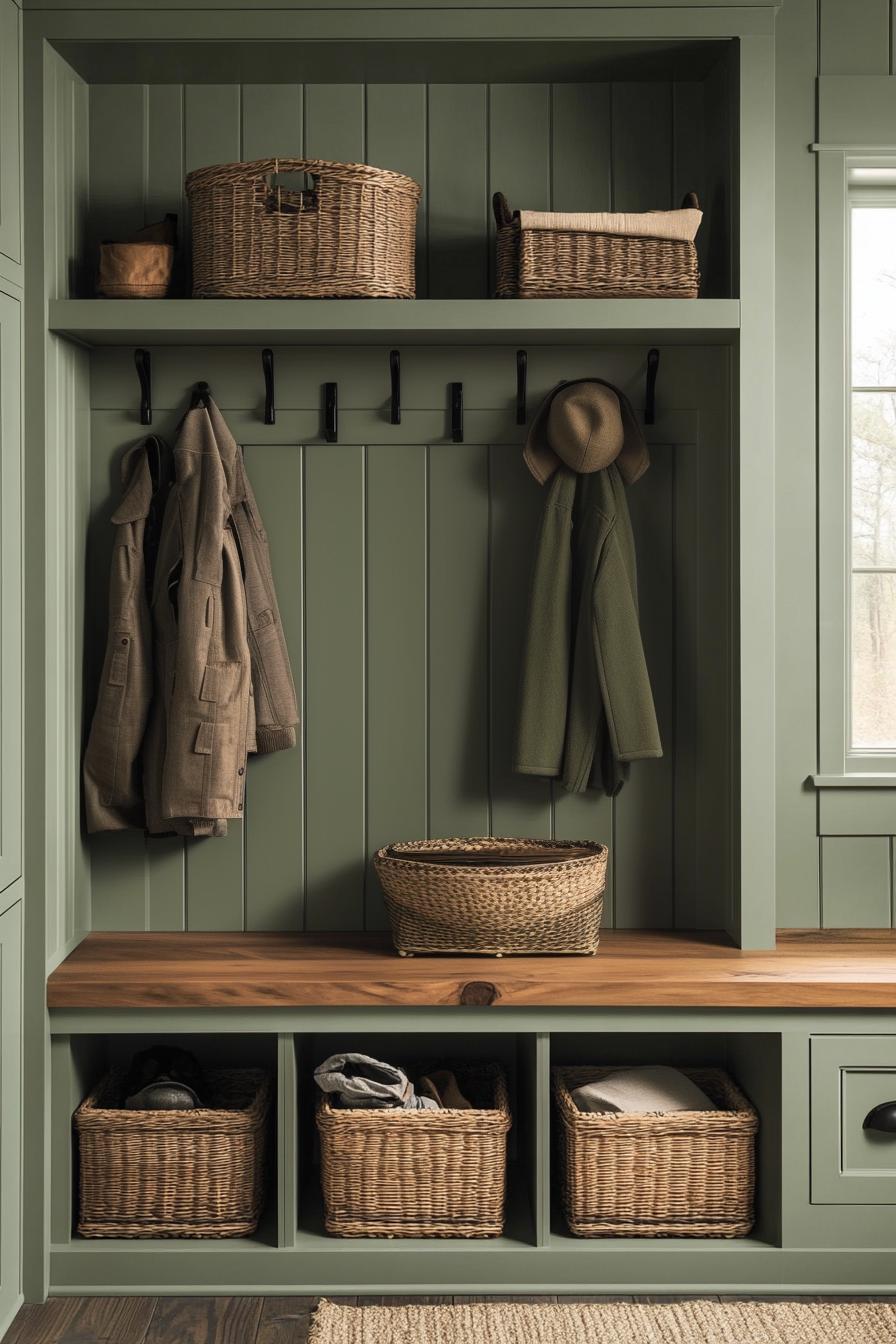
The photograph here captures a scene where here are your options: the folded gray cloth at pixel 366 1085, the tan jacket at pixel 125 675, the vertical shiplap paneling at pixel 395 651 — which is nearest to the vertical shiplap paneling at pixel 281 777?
the vertical shiplap paneling at pixel 395 651

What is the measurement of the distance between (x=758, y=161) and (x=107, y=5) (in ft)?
4.31

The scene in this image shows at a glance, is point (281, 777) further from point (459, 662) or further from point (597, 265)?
point (597, 265)

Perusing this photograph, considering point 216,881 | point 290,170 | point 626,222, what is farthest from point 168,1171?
point 626,222

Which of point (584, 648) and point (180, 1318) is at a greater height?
point (584, 648)

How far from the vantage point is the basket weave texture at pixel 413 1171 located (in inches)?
93.9

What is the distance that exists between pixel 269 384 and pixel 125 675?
696 millimetres

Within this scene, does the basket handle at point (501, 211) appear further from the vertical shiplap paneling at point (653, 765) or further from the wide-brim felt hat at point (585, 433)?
the vertical shiplap paneling at point (653, 765)

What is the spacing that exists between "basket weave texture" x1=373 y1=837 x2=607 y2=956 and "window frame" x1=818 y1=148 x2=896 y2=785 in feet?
2.12

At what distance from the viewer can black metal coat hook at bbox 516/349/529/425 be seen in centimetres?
270

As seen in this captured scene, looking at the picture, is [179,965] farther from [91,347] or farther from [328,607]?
[91,347]

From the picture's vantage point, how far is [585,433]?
2.57 meters

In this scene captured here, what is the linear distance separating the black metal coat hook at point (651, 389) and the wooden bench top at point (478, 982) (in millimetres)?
1153

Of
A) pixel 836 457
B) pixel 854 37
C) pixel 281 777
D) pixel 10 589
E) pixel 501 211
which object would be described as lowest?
pixel 281 777

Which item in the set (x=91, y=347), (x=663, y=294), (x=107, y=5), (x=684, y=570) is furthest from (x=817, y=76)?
(x=91, y=347)
